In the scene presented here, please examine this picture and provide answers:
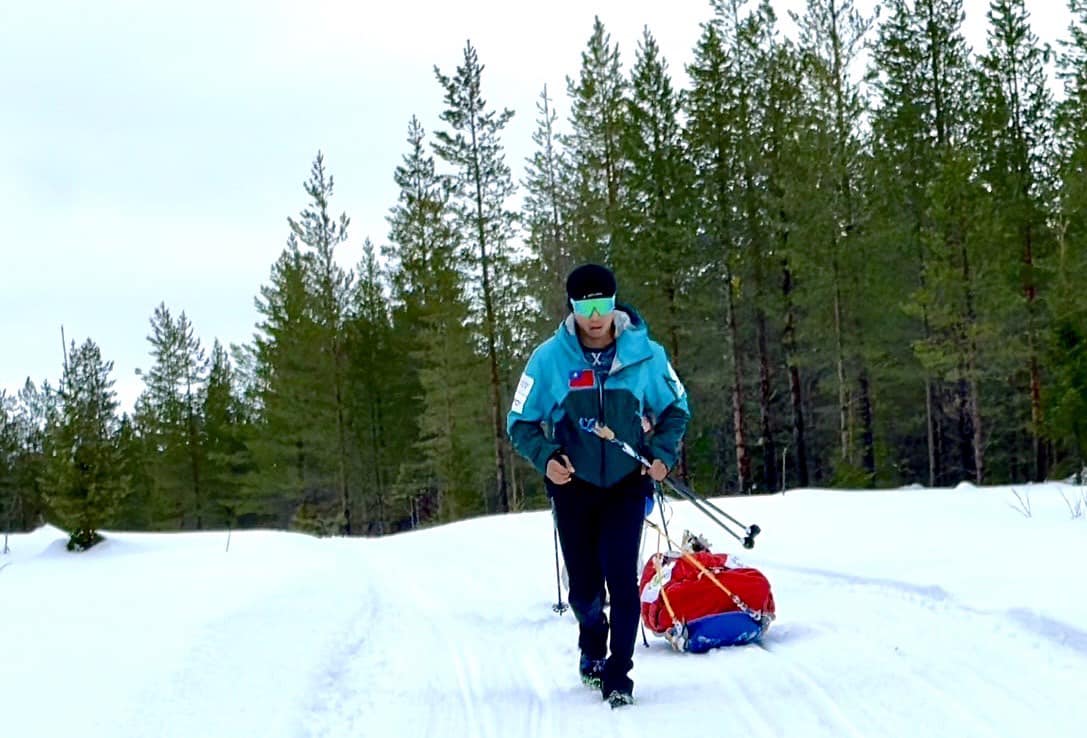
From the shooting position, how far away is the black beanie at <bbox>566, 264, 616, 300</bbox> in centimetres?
454

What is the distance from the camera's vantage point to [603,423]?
4.51 metres

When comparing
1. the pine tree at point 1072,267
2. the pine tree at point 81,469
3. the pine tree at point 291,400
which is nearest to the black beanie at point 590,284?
the pine tree at point 81,469

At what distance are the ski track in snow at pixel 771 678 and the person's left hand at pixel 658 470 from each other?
104 centimetres

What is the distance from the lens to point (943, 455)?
3441 cm

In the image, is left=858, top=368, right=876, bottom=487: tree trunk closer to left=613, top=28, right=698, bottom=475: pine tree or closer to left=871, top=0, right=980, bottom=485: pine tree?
left=871, top=0, right=980, bottom=485: pine tree

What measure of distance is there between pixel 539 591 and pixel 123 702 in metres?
4.97

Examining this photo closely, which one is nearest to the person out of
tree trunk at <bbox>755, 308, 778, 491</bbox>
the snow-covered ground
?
the snow-covered ground

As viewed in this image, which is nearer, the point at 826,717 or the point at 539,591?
the point at 826,717

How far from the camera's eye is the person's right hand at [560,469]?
4.38 meters

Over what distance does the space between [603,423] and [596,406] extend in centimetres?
9

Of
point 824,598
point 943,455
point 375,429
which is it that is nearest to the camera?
point 824,598

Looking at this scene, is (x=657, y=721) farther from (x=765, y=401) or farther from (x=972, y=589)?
(x=765, y=401)

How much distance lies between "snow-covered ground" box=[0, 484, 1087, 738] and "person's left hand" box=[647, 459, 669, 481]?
1037mm

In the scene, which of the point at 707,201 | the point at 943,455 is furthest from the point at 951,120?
the point at 943,455
